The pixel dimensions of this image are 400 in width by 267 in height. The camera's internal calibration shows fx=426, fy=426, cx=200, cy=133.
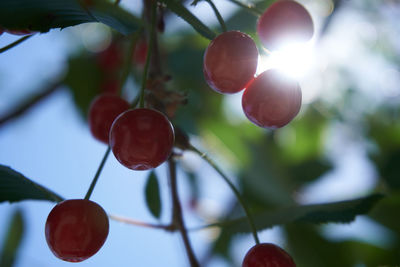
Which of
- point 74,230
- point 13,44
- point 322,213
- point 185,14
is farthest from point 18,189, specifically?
point 322,213

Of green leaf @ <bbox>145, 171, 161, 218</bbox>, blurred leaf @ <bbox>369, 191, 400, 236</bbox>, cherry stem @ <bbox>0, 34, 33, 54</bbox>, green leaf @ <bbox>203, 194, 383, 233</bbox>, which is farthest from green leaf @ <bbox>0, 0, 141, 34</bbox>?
blurred leaf @ <bbox>369, 191, 400, 236</bbox>

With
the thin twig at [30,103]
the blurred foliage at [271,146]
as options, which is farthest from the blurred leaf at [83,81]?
the thin twig at [30,103]

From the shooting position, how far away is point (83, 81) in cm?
200

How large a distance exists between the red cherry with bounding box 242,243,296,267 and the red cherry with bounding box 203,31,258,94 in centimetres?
32

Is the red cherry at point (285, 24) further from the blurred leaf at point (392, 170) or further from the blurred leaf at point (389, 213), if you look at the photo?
the blurred leaf at point (392, 170)

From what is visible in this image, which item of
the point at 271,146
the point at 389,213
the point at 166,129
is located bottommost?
the point at 271,146

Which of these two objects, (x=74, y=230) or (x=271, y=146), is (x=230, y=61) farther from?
(x=271, y=146)

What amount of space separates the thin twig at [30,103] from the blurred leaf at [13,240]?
1.45ft

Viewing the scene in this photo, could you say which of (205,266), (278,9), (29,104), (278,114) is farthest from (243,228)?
(29,104)

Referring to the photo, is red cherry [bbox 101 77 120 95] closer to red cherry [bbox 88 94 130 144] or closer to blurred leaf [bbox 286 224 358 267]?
red cherry [bbox 88 94 130 144]

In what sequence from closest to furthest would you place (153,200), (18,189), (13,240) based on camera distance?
(18,189) < (153,200) < (13,240)

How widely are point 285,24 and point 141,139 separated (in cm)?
47

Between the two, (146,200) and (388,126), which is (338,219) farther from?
(388,126)

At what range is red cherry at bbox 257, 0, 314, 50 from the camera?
1.00 m
